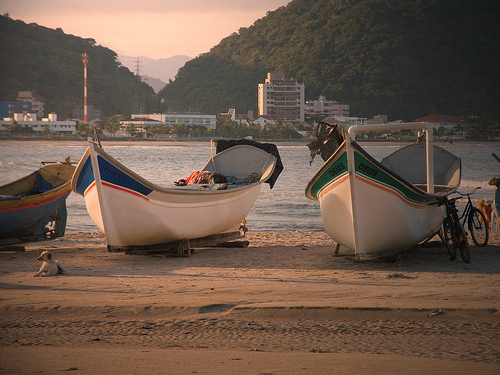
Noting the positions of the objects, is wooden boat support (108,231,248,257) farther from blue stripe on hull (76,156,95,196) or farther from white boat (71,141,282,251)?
blue stripe on hull (76,156,95,196)

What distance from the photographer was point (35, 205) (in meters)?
9.91

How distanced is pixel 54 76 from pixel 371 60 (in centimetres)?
7522

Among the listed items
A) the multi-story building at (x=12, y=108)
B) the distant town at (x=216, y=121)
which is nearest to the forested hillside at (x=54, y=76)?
the distant town at (x=216, y=121)

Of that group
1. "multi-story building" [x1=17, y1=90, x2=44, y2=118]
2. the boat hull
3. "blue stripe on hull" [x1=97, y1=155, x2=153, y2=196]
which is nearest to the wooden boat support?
"blue stripe on hull" [x1=97, y1=155, x2=153, y2=196]

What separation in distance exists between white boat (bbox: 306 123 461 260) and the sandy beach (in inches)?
16.5

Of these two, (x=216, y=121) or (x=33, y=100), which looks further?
(x=33, y=100)

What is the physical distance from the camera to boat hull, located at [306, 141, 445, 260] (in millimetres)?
7832

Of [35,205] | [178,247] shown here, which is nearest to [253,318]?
[178,247]

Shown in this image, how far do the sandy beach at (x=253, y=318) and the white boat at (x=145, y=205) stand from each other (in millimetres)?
566

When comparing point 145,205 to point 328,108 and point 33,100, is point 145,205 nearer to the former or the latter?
point 328,108

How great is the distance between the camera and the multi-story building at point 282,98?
420ft

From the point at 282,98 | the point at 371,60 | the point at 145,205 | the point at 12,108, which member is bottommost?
the point at 145,205

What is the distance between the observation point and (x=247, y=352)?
4223 millimetres

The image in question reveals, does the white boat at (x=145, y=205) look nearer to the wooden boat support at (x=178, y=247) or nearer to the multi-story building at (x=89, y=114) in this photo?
the wooden boat support at (x=178, y=247)
